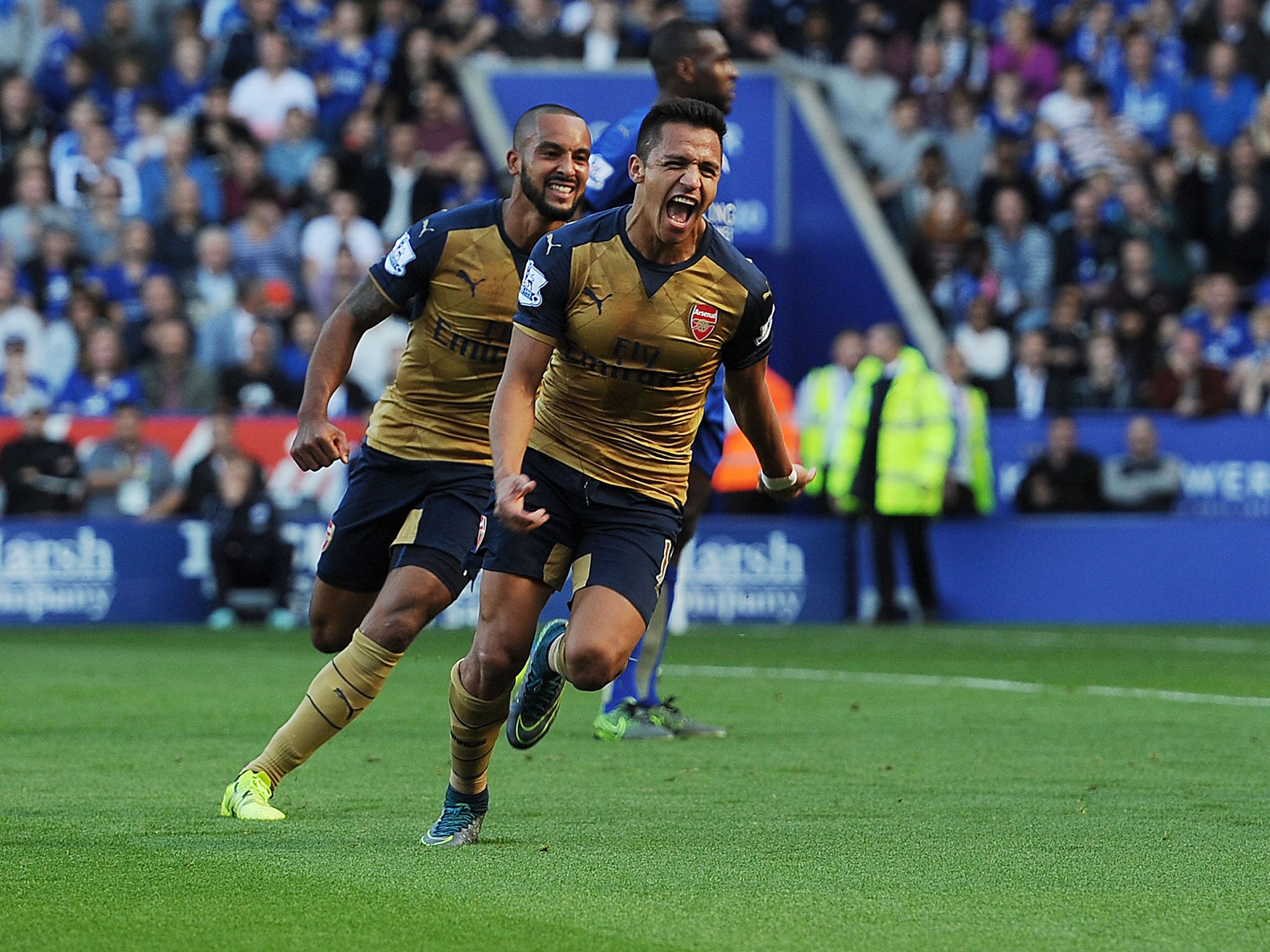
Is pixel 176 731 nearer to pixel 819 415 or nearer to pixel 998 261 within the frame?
pixel 819 415

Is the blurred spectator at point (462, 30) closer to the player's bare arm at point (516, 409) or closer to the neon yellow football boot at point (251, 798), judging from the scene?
the neon yellow football boot at point (251, 798)

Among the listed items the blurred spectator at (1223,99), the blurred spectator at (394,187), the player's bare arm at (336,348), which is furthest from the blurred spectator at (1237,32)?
the player's bare arm at (336,348)

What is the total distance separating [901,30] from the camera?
2131cm

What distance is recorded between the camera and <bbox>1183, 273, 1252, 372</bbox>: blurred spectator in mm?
18375

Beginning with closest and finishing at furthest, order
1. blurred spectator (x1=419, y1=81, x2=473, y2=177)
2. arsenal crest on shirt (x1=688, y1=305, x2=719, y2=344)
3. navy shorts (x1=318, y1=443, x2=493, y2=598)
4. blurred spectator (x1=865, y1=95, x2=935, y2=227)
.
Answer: arsenal crest on shirt (x1=688, y1=305, x2=719, y2=344) < navy shorts (x1=318, y1=443, x2=493, y2=598) < blurred spectator (x1=419, y1=81, x2=473, y2=177) < blurred spectator (x1=865, y1=95, x2=935, y2=227)

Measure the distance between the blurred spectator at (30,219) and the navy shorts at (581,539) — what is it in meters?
13.1

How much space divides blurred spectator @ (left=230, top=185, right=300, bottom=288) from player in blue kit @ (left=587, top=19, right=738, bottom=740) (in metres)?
8.97

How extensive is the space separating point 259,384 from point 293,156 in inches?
126

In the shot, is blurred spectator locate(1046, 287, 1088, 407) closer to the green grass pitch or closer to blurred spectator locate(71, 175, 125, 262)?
the green grass pitch

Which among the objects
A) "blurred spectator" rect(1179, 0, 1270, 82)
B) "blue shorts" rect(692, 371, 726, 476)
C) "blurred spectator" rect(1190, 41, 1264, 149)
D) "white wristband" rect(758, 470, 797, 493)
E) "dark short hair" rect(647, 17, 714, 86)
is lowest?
"blue shorts" rect(692, 371, 726, 476)

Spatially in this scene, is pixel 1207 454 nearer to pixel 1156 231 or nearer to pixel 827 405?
pixel 1156 231

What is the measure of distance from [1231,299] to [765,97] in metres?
4.46

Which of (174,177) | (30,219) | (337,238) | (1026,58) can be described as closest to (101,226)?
(30,219)

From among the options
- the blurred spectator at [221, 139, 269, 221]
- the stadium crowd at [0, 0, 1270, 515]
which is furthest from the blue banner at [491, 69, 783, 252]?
the blurred spectator at [221, 139, 269, 221]
